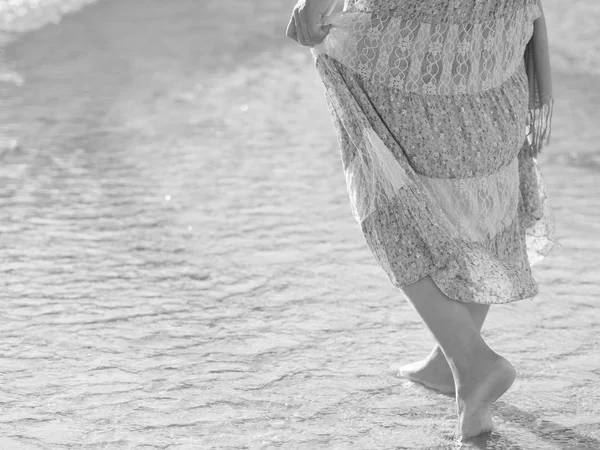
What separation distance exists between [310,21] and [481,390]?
0.99 metres

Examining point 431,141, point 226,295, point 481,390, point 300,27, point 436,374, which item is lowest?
point 226,295

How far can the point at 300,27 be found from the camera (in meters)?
2.77

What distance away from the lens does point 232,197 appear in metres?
4.99

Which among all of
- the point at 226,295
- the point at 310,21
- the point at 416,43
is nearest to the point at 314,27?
the point at 310,21

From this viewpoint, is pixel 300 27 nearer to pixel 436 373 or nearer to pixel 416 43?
pixel 416 43

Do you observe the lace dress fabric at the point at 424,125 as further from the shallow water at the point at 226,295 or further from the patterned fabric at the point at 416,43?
the shallow water at the point at 226,295

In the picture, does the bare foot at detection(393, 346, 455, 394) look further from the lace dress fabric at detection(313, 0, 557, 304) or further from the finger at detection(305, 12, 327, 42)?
the finger at detection(305, 12, 327, 42)

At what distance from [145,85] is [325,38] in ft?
15.6

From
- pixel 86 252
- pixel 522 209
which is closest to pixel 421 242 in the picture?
pixel 522 209

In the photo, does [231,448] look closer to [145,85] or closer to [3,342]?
[3,342]

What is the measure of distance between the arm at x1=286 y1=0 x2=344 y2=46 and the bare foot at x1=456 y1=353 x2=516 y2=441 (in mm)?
894

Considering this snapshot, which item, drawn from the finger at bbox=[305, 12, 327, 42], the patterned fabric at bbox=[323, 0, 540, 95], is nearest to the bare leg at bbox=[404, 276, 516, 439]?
the patterned fabric at bbox=[323, 0, 540, 95]

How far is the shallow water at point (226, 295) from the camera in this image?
2975 mm

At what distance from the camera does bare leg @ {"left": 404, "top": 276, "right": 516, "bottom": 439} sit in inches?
109
